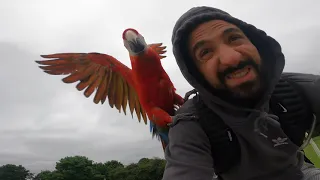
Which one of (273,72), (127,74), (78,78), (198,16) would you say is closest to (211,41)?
(198,16)

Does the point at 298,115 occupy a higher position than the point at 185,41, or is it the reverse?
the point at 185,41

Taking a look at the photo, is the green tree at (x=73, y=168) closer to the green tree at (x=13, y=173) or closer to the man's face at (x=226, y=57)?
the green tree at (x=13, y=173)

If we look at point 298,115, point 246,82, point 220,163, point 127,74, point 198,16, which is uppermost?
point 127,74

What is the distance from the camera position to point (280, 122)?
0.96m

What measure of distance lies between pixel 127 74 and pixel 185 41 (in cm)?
122

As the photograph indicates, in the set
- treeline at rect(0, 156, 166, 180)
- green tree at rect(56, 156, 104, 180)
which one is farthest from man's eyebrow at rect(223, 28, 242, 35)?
green tree at rect(56, 156, 104, 180)

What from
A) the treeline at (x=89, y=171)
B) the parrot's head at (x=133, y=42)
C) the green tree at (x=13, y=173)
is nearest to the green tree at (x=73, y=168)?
the treeline at (x=89, y=171)

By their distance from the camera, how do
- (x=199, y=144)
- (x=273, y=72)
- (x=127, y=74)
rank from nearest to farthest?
1. (x=199, y=144)
2. (x=273, y=72)
3. (x=127, y=74)

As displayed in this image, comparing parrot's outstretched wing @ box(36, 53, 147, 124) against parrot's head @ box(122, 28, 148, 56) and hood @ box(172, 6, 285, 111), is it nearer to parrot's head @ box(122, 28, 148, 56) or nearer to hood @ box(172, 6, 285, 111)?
parrot's head @ box(122, 28, 148, 56)

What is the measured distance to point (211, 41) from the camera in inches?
38.1

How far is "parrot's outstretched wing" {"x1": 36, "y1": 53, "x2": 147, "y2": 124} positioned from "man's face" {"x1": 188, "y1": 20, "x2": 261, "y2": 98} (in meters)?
1.25

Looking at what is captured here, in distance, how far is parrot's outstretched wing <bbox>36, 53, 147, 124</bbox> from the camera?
218cm

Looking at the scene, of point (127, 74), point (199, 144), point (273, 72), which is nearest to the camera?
point (199, 144)

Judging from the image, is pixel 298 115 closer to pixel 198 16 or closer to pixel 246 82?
pixel 246 82
